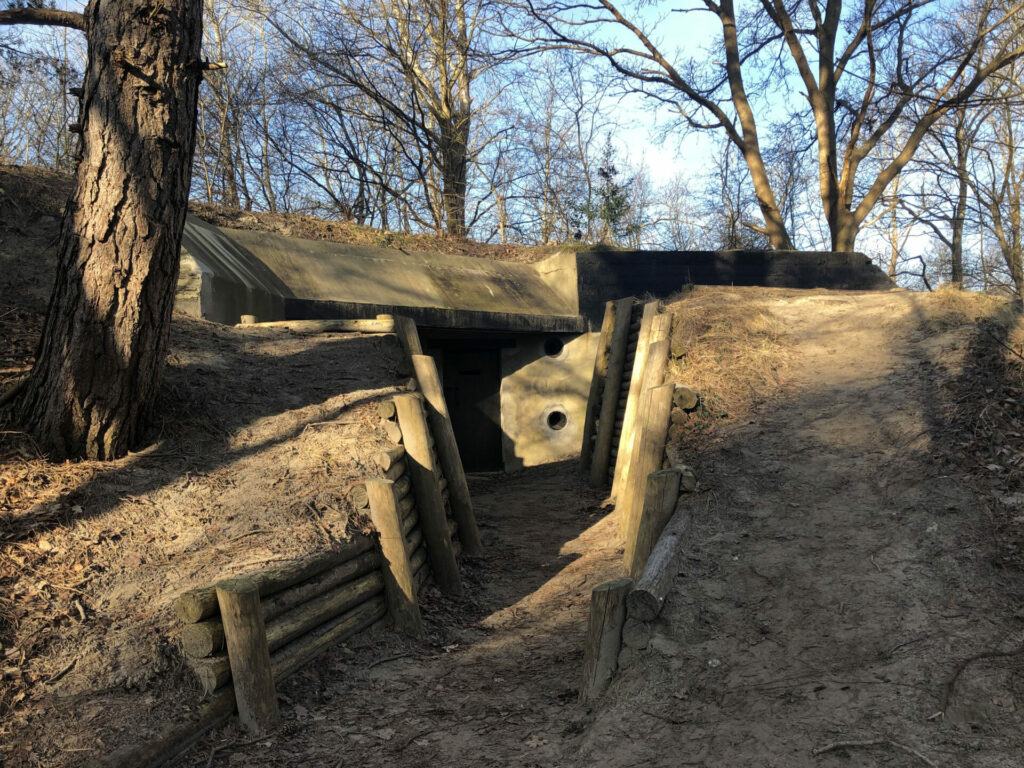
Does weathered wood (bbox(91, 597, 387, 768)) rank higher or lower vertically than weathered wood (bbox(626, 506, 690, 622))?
lower

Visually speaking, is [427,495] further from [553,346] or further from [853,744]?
[553,346]

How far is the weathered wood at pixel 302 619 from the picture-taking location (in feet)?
12.0

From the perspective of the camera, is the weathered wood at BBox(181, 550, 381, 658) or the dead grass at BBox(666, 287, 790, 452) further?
the dead grass at BBox(666, 287, 790, 452)

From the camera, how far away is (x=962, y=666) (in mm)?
3543

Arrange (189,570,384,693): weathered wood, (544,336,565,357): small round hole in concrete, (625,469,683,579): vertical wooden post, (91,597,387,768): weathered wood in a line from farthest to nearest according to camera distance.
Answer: (544,336,565,357): small round hole in concrete → (625,469,683,579): vertical wooden post → (189,570,384,693): weathered wood → (91,597,387,768): weathered wood

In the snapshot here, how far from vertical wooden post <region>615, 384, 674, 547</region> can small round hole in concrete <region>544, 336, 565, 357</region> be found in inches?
260

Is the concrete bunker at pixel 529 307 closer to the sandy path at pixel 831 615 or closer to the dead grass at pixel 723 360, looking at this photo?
Result: the dead grass at pixel 723 360

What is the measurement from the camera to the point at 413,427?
258 inches

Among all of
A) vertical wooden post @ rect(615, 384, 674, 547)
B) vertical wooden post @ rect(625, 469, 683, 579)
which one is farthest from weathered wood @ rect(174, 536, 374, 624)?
vertical wooden post @ rect(615, 384, 674, 547)

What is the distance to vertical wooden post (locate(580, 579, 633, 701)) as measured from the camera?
4262mm

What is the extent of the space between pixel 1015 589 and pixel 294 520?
434 cm

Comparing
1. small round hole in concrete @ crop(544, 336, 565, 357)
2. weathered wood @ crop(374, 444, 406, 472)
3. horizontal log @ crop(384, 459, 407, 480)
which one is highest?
small round hole in concrete @ crop(544, 336, 565, 357)

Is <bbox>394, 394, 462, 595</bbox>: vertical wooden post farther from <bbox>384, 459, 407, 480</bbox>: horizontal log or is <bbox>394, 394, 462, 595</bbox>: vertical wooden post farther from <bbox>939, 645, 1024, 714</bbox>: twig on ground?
<bbox>939, 645, 1024, 714</bbox>: twig on ground

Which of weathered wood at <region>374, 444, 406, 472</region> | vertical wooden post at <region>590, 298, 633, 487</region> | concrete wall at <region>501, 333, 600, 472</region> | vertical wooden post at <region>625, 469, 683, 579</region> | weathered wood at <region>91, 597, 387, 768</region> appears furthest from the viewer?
concrete wall at <region>501, 333, 600, 472</region>
